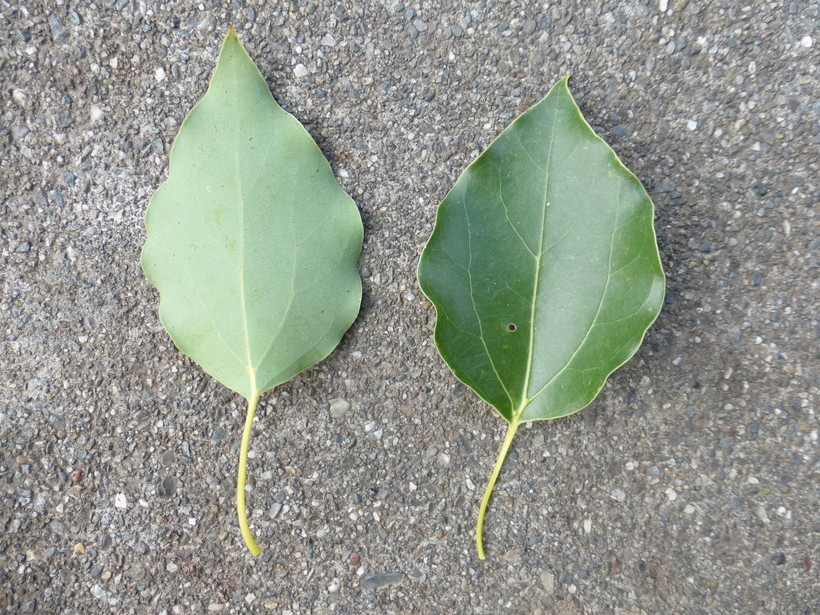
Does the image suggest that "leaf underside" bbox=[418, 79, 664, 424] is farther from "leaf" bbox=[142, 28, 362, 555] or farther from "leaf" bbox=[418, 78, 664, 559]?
"leaf" bbox=[142, 28, 362, 555]

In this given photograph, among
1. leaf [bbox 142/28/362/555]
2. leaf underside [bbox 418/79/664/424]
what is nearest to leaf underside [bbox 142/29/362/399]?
leaf [bbox 142/28/362/555]

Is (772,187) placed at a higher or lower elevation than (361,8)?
lower

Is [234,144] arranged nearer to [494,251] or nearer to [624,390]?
[494,251]

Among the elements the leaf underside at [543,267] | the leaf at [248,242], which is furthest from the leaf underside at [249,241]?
the leaf underside at [543,267]

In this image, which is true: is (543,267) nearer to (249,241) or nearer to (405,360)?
(405,360)

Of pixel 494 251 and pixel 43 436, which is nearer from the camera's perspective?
pixel 494 251

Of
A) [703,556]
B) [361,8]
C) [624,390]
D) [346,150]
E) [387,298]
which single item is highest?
[361,8]

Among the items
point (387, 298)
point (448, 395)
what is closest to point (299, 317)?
point (387, 298)

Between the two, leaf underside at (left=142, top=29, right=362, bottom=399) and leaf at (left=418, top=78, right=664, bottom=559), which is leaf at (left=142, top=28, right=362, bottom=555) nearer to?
leaf underside at (left=142, top=29, right=362, bottom=399)
